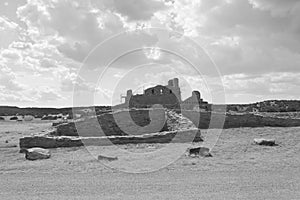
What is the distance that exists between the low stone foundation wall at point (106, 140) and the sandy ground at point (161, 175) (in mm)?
791

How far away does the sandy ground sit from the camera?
7.41 metres

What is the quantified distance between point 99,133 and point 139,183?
32.5 ft

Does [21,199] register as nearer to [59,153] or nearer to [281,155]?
[59,153]

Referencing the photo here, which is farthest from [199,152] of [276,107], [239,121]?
[276,107]

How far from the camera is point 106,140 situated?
610 inches

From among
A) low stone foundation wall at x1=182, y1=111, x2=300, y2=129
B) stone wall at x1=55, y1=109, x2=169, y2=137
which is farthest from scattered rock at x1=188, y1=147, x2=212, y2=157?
low stone foundation wall at x1=182, y1=111, x2=300, y2=129

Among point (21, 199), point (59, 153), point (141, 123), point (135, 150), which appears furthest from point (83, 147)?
point (21, 199)

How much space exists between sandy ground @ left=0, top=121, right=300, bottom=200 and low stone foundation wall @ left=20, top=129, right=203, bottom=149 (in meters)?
0.79

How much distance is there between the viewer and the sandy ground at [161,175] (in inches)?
292

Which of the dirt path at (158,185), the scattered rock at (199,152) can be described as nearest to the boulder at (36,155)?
the dirt path at (158,185)

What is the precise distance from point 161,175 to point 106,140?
21.6ft

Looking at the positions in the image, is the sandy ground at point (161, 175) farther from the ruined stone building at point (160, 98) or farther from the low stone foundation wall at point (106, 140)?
the ruined stone building at point (160, 98)

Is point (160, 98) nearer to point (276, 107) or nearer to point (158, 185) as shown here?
point (276, 107)

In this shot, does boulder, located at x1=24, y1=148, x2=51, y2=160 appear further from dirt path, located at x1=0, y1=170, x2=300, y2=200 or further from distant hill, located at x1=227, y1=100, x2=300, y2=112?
distant hill, located at x1=227, y1=100, x2=300, y2=112
